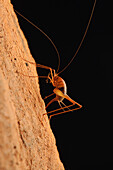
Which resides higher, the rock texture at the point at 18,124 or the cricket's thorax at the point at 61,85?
the cricket's thorax at the point at 61,85

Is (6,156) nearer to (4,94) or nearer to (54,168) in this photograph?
(4,94)

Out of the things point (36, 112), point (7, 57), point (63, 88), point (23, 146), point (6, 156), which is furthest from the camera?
point (63, 88)

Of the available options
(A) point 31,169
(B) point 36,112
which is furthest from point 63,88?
(A) point 31,169

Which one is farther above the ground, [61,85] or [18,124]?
[61,85]

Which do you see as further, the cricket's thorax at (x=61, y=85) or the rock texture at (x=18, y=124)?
the cricket's thorax at (x=61, y=85)

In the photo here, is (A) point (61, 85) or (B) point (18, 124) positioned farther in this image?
(A) point (61, 85)

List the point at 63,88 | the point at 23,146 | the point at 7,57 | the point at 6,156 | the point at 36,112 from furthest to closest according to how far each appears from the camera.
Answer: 1. the point at 63,88
2. the point at 36,112
3. the point at 7,57
4. the point at 23,146
5. the point at 6,156

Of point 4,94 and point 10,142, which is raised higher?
point 4,94

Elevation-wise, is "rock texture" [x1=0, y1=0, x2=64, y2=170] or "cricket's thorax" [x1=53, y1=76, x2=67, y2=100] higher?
"cricket's thorax" [x1=53, y1=76, x2=67, y2=100]
